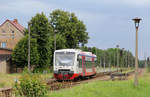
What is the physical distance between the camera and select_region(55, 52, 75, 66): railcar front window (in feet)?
99.7

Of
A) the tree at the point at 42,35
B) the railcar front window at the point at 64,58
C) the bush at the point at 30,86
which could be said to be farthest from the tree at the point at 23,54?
the bush at the point at 30,86

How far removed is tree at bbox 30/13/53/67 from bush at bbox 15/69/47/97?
38.3 meters

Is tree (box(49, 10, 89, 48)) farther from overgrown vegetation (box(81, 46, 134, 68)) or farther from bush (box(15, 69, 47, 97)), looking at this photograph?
bush (box(15, 69, 47, 97))

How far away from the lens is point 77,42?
2805 inches

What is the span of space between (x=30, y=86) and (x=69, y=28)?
194ft

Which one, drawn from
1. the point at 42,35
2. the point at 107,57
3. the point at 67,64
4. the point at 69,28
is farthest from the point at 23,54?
the point at 107,57

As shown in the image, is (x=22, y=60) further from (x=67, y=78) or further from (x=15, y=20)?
(x=15, y=20)

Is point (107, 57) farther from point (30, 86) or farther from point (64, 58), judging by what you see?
point (30, 86)

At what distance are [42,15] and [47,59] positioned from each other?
7.42 m

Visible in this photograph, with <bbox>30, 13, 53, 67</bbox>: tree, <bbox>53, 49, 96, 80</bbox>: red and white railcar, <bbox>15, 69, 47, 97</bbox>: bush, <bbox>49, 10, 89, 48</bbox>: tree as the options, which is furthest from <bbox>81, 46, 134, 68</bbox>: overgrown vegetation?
<bbox>15, 69, 47, 97</bbox>: bush

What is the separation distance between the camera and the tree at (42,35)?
5125 cm

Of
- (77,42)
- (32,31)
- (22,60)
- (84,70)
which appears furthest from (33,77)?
(77,42)

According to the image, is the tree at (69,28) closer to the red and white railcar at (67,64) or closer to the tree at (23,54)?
the tree at (23,54)

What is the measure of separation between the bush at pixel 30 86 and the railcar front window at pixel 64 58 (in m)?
17.9
